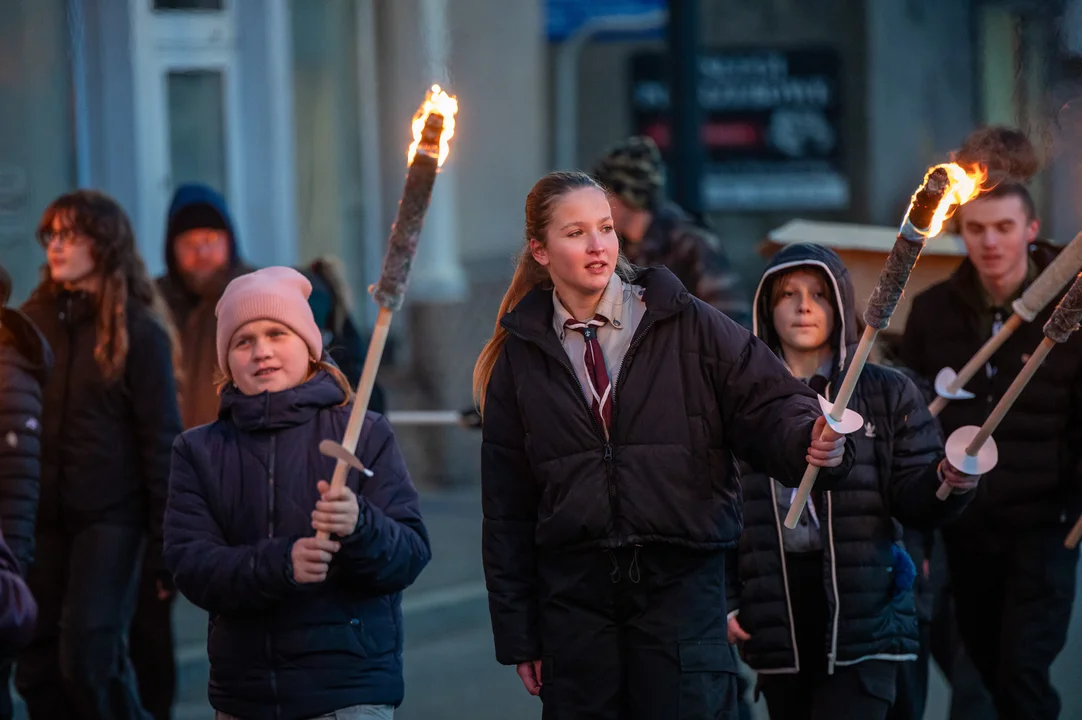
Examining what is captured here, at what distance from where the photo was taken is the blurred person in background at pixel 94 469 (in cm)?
609

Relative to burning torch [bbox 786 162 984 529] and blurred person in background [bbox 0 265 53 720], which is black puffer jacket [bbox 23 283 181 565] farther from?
burning torch [bbox 786 162 984 529]

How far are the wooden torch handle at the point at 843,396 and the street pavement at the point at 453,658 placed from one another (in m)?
2.14

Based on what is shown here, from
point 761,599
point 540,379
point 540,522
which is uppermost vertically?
point 540,379

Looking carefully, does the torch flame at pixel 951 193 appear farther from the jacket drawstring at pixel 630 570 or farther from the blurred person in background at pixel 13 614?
the blurred person in background at pixel 13 614

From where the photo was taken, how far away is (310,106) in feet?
41.4

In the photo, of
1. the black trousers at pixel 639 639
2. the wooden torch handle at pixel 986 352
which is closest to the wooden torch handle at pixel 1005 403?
the wooden torch handle at pixel 986 352

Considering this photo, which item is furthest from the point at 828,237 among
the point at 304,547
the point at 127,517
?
the point at 304,547

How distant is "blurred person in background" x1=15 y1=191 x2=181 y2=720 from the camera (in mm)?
6086

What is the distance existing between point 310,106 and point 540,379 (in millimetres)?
8535

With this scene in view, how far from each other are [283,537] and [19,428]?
1598mm

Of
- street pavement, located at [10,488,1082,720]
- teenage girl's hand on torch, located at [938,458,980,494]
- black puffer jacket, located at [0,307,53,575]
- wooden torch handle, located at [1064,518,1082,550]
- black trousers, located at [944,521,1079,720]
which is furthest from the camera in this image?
street pavement, located at [10,488,1082,720]

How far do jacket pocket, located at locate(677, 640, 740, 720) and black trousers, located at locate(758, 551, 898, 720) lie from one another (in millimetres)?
584

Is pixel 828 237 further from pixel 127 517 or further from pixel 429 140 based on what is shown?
pixel 429 140

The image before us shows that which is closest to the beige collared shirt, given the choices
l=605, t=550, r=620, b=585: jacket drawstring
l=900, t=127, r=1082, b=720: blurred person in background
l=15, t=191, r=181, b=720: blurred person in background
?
l=605, t=550, r=620, b=585: jacket drawstring
